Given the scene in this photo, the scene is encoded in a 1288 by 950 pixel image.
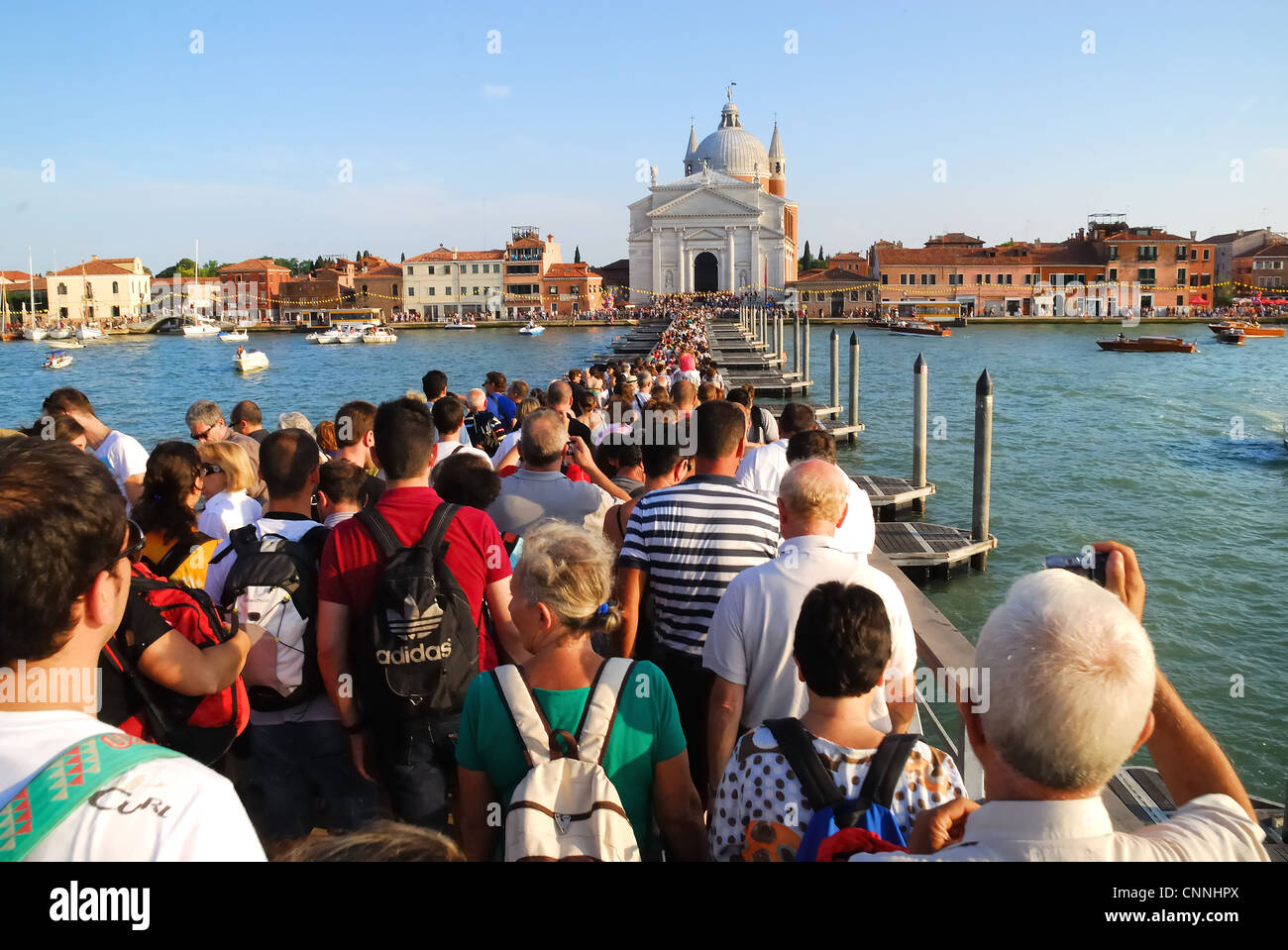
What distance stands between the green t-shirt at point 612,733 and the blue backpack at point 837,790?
0.26 m

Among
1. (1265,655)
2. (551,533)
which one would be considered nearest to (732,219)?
(1265,655)

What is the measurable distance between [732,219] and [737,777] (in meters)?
80.5

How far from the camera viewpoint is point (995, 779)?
4.98 ft

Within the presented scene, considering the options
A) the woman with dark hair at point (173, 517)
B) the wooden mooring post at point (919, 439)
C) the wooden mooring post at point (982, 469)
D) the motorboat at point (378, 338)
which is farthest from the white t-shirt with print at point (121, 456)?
the motorboat at point (378, 338)

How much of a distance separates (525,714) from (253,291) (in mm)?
103601

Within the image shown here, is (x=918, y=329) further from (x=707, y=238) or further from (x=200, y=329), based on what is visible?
(x=200, y=329)

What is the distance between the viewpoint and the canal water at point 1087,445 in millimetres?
9383

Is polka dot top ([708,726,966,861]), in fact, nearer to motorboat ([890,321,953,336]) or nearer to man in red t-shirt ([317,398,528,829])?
man in red t-shirt ([317,398,528,829])

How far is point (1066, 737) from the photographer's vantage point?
145 centimetres

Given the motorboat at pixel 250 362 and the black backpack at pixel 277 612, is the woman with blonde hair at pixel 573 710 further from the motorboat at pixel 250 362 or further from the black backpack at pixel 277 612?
the motorboat at pixel 250 362

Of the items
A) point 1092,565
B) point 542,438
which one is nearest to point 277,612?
point 542,438

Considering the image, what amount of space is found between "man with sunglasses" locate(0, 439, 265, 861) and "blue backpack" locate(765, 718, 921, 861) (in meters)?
1.06

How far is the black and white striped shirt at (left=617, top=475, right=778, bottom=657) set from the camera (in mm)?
3295
